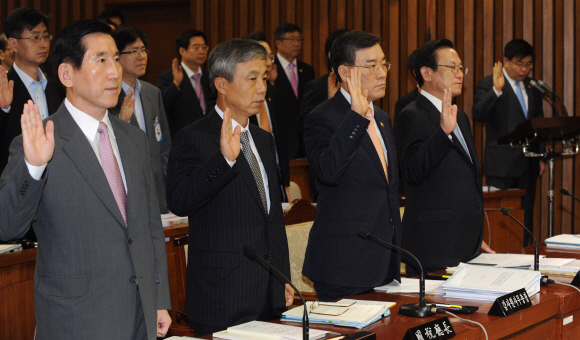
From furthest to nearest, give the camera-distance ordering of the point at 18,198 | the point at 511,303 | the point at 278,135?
the point at 278,135, the point at 511,303, the point at 18,198

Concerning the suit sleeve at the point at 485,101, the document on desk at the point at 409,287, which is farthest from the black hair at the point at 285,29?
the document on desk at the point at 409,287

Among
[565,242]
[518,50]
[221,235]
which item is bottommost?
[565,242]

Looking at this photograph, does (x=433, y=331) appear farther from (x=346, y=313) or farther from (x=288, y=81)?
(x=288, y=81)

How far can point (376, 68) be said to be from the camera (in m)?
2.68

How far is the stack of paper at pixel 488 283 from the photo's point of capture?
2.25 metres

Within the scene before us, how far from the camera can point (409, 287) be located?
7.95 ft

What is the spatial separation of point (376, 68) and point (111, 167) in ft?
4.06

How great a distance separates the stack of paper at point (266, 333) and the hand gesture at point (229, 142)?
1.93 ft

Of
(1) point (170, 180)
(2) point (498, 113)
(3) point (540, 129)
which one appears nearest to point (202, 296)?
(1) point (170, 180)

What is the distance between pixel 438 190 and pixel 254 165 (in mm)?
1014

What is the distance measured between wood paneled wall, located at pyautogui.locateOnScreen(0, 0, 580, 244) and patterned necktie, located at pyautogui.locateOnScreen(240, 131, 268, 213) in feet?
15.5

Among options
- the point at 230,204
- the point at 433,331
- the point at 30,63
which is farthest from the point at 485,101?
the point at 433,331

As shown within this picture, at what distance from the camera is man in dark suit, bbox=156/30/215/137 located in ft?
17.7

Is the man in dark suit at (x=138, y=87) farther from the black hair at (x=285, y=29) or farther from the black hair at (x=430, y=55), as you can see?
the black hair at (x=285, y=29)
